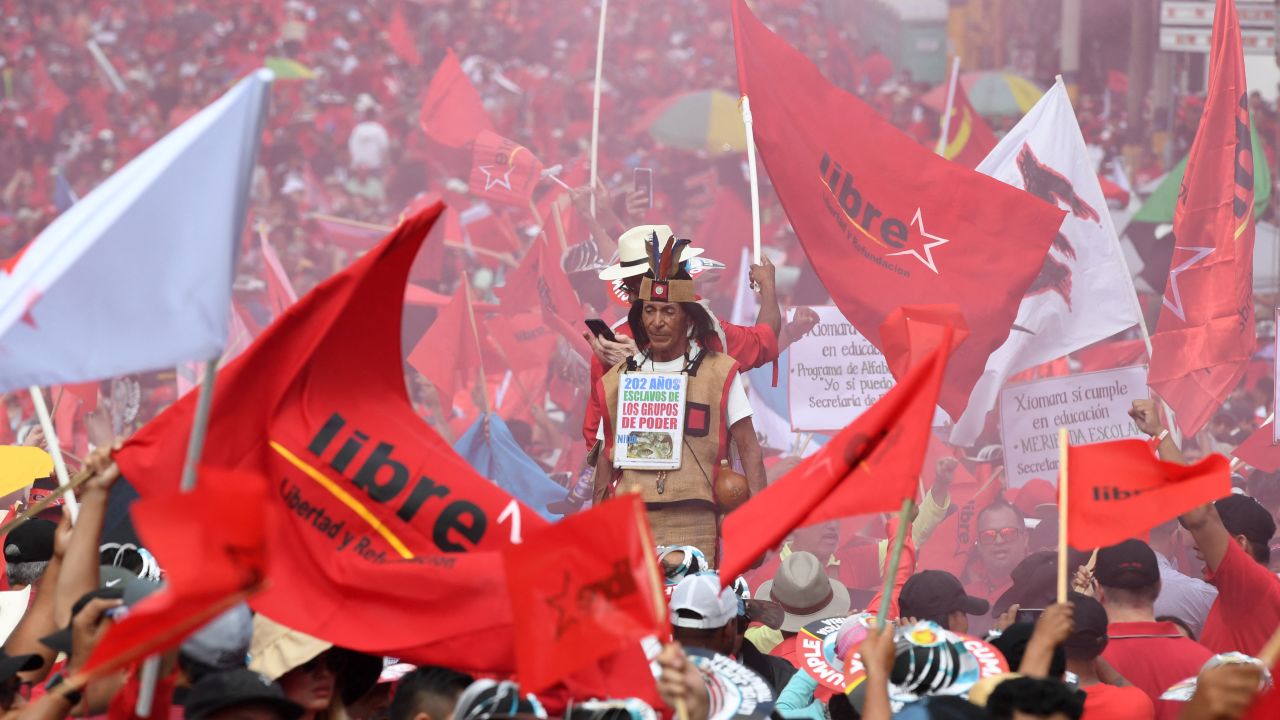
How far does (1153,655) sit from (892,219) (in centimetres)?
281

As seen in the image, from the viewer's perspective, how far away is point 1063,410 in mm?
8375

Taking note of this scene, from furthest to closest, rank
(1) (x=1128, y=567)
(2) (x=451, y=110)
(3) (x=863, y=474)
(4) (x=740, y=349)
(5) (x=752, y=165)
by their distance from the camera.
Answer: (2) (x=451, y=110) < (5) (x=752, y=165) < (4) (x=740, y=349) < (1) (x=1128, y=567) < (3) (x=863, y=474)

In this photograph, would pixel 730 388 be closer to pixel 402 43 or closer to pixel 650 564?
pixel 650 564

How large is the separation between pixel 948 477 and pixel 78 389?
4.60 metres

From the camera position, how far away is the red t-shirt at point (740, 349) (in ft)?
21.3

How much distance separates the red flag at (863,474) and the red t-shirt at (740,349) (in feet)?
8.12

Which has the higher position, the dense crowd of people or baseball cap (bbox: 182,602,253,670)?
baseball cap (bbox: 182,602,253,670)

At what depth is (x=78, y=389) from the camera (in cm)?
954

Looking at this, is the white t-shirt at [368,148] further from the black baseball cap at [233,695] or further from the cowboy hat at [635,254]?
the black baseball cap at [233,695]

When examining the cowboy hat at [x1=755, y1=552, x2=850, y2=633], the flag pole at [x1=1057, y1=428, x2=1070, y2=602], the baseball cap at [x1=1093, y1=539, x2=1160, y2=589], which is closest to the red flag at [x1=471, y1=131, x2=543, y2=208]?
the cowboy hat at [x1=755, y1=552, x2=850, y2=633]

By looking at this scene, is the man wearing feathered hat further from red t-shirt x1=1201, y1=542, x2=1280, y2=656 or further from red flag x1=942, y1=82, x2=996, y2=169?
red flag x1=942, y1=82, x2=996, y2=169

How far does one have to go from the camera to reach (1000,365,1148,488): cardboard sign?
27.5 ft

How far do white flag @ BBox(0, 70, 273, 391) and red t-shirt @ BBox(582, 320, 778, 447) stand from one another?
2.56 metres

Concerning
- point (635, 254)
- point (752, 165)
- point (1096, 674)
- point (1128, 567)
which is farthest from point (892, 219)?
point (1096, 674)
